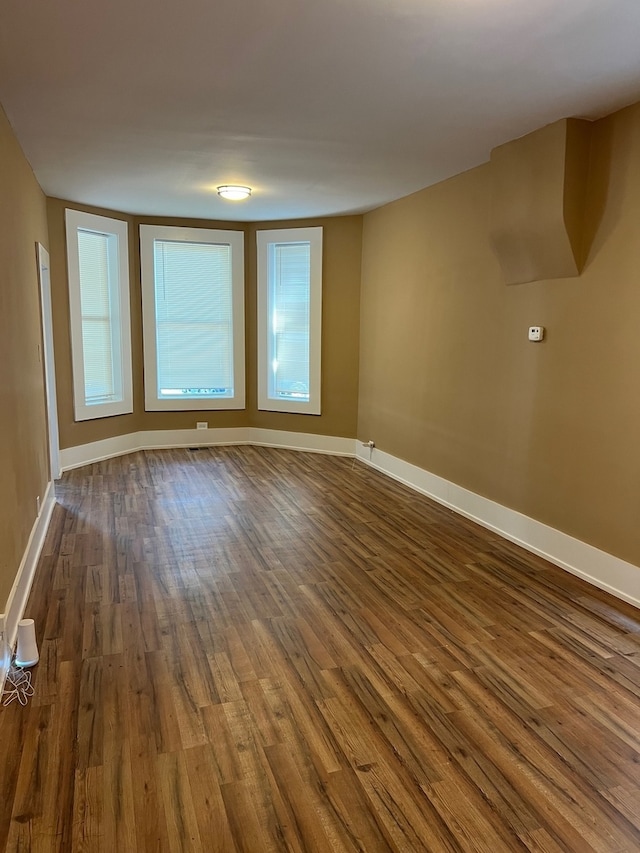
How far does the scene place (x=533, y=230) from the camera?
11.6 feet

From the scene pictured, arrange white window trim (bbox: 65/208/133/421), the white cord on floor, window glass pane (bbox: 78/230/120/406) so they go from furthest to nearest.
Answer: window glass pane (bbox: 78/230/120/406)
white window trim (bbox: 65/208/133/421)
the white cord on floor

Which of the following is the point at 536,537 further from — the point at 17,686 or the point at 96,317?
the point at 96,317

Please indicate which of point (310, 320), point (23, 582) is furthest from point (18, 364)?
point (310, 320)

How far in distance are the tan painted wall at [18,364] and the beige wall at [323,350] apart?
140 centimetres

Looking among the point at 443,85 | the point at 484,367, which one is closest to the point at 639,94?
the point at 443,85

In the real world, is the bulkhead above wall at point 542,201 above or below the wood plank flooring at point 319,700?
above

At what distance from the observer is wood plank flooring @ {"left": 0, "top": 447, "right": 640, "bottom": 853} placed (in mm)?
1746

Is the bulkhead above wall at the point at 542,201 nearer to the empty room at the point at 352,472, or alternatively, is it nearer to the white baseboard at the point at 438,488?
the empty room at the point at 352,472

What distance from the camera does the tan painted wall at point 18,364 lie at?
2783mm

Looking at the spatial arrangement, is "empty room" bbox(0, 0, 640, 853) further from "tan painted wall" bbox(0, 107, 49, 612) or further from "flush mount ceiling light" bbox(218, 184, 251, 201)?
"flush mount ceiling light" bbox(218, 184, 251, 201)

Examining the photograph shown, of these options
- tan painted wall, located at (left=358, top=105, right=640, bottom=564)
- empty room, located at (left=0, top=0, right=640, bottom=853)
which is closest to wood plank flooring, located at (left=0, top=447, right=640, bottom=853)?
empty room, located at (left=0, top=0, right=640, bottom=853)

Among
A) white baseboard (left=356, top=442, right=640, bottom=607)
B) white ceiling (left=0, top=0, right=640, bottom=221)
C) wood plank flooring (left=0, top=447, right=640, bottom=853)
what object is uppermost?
white ceiling (left=0, top=0, right=640, bottom=221)

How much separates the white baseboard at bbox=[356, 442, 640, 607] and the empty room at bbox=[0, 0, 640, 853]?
0.02 meters

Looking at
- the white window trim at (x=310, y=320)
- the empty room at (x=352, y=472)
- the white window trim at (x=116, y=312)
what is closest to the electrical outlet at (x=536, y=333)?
the empty room at (x=352, y=472)
